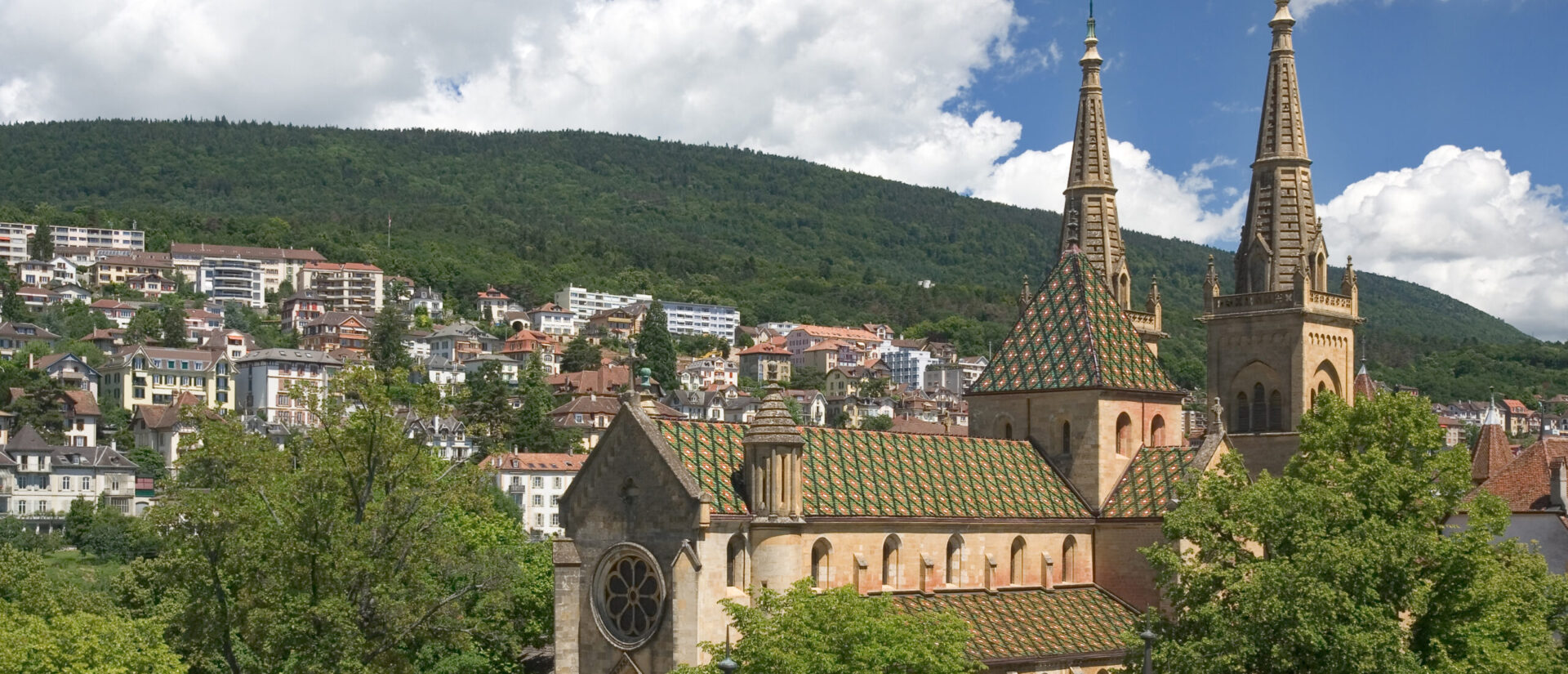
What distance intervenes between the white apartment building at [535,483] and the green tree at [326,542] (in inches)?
4021

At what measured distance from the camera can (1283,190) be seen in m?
70.2

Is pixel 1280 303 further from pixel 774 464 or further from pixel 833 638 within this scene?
pixel 833 638

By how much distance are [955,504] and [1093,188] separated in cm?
2367

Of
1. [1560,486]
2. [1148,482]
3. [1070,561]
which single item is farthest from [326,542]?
[1560,486]

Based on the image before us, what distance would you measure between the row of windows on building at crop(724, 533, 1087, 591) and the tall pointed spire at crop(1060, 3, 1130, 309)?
1854 cm

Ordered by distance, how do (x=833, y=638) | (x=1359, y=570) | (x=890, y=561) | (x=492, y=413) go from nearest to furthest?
(x=833, y=638) → (x=1359, y=570) → (x=890, y=561) → (x=492, y=413)

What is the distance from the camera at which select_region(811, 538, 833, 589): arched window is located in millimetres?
48156

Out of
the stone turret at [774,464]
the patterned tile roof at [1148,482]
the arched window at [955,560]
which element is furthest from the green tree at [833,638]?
the patterned tile roof at [1148,482]

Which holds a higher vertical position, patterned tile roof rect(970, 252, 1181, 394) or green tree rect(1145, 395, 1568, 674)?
patterned tile roof rect(970, 252, 1181, 394)

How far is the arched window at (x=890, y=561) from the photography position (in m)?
50.2

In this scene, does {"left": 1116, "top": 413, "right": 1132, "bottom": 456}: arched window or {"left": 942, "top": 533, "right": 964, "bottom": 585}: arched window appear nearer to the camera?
{"left": 942, "top": 533, "right": 964, "bottom": 585}: arched window

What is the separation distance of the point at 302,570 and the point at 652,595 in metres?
8.89

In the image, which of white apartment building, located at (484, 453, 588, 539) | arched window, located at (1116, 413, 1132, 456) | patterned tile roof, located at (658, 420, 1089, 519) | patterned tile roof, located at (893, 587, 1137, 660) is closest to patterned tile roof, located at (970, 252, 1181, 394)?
arched window, located at (1116, 413, 1132, 456)

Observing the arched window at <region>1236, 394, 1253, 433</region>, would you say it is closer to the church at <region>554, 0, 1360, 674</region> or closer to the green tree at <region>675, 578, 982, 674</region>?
the church at <region>554, 0, 1360, 674</region>
